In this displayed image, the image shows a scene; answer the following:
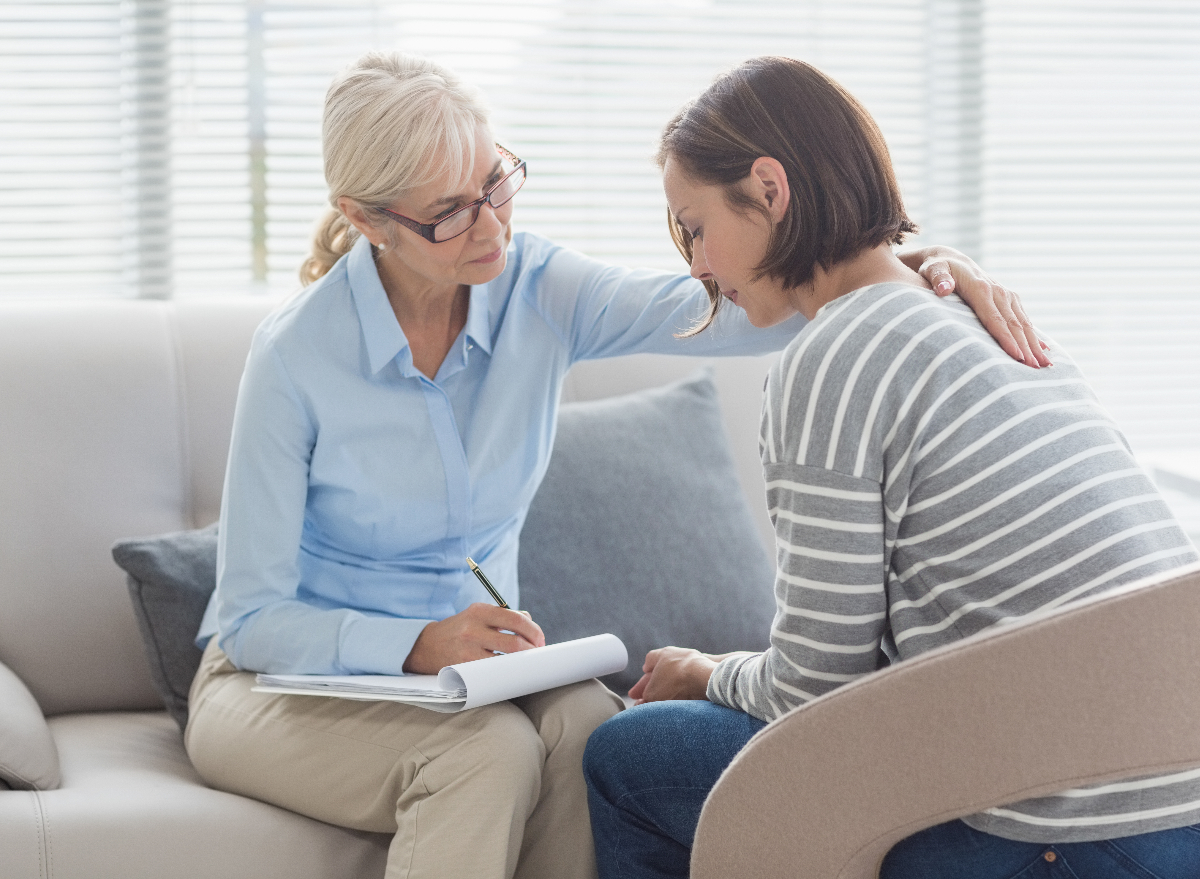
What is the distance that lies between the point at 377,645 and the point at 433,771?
7.0 inches

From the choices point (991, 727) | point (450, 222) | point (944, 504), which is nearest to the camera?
point (991, 727)

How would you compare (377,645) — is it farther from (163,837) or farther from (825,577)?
(825,577)

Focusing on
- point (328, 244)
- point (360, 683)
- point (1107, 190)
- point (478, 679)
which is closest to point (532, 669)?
point (478, 679)

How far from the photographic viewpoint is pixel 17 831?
120 cm

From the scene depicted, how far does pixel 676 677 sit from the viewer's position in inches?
49.1

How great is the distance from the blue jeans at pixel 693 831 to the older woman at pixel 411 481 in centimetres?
9

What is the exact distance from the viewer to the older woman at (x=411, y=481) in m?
1.25

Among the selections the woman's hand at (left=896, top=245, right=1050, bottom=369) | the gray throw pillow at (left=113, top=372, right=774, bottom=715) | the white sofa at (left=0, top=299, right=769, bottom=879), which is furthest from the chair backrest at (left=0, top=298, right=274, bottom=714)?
the woman's hand at (left=896, top=245, right=1050, bottom=369)

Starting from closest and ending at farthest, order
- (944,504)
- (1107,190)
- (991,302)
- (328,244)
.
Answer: (944,504)
(991,302)
(328,244)
(1107,190)

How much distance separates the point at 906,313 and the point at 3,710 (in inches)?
44.6

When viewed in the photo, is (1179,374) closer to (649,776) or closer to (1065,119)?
(1065,119)

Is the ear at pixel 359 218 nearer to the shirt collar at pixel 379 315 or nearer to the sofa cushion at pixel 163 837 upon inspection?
the shirt collar at pixel 379 315

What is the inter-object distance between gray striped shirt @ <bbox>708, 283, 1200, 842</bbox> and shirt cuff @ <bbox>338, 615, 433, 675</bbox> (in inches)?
20.9

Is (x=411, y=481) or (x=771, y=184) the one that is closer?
(x=771, y=184)
